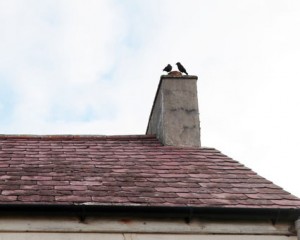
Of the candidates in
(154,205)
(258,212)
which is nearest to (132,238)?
(154,205)

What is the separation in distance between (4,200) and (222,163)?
3485 millimetres

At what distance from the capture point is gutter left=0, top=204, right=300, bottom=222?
6.86 meters

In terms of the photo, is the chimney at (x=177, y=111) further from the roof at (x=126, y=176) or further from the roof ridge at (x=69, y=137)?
the roof ridge at (x=69, y=137)

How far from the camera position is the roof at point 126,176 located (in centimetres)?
723

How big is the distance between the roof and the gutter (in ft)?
0.29

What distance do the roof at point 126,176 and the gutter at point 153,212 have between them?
87mm

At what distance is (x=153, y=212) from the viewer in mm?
7035

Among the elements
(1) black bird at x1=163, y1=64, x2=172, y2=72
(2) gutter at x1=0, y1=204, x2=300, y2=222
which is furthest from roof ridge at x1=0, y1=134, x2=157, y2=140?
(2) gutter at x1=0, y1=204, x2=300, y2=222

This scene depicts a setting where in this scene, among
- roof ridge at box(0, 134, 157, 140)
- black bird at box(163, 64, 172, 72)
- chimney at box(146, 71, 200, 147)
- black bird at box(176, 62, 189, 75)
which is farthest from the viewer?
black bird at box(163, 64, 172, 72)

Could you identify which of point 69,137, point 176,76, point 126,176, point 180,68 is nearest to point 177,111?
point 176,76

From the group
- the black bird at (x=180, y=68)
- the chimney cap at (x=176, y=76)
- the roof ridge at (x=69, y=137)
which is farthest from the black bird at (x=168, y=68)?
the roof ridge at (x=69, y=137)

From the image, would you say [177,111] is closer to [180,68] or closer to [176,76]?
[176,76]

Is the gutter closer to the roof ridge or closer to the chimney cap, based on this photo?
the roof ridge

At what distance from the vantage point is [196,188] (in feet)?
25.4
